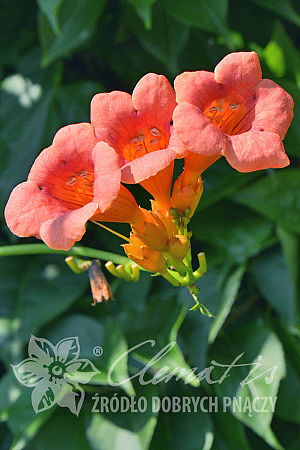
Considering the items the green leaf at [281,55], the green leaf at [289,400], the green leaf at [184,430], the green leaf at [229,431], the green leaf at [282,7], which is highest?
the green leaf at [282,7]

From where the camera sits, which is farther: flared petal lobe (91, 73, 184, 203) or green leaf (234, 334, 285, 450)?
green leaf (234, 334, 285, 450)

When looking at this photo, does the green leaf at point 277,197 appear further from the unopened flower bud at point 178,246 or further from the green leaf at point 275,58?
the unopened flower bud at point 178,246

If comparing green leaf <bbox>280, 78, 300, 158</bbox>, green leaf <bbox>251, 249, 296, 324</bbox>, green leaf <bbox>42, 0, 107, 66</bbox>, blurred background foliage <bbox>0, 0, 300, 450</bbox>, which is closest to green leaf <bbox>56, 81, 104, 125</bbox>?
blurred background foliage <bbox>0, 0, 300, 450</bbox>

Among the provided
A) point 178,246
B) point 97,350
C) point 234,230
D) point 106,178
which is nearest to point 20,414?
point 97,350

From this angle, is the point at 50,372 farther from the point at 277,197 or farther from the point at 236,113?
the point at 236,113

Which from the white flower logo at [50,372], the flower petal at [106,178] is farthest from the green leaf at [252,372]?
the flower petal at [106,178]

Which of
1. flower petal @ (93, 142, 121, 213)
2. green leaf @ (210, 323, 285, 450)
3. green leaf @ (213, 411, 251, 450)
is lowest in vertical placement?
green leaf @ (213, 411, 251, 450)

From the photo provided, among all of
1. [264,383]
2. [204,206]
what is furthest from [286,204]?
[264,383]

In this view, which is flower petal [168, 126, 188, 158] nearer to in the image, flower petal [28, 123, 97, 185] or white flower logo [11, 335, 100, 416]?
flower petal [28, 123, 97, 185]
